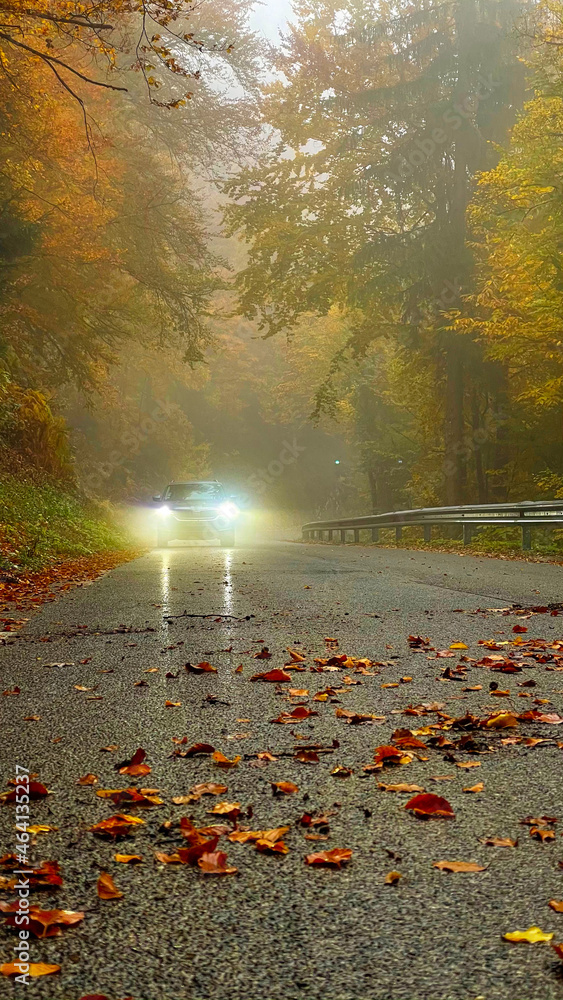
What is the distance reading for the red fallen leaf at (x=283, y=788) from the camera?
11.4ft

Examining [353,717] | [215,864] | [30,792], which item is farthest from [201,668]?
[215,864]

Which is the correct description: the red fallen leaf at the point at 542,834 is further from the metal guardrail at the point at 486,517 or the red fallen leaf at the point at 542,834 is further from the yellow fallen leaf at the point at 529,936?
the metal guardrail at the point at 486,517

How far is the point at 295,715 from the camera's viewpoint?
15.5 ft

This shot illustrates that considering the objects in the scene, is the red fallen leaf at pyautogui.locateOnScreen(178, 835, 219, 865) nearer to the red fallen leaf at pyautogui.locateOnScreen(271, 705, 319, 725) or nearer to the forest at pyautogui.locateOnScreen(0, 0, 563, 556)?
the red fallen leaf at pyautogui.locateOnScreen(271, 705, 319, 725)

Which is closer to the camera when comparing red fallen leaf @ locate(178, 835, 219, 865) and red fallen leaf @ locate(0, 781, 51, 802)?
red fallen leaf @ locate(178, 835, 219, 865)

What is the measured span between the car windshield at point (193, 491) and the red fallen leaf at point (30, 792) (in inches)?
848

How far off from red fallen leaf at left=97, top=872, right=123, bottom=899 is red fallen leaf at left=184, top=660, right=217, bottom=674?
3.32 m

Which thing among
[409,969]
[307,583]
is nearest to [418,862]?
[409,969]

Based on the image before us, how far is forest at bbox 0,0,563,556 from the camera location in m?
21.0

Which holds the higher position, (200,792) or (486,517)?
(486,517)

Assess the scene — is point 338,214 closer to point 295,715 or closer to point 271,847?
point 295,715

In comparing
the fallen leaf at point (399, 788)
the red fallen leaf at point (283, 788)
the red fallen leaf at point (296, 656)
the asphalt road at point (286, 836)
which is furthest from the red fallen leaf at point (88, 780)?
the red fallen leaf at point (296, 656)

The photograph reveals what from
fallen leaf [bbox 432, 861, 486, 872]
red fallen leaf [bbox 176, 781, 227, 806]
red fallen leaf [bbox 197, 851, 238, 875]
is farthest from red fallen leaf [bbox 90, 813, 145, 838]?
fallen leaf [bbox 432, 861, 486, 872]

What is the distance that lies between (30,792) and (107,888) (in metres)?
1.00
